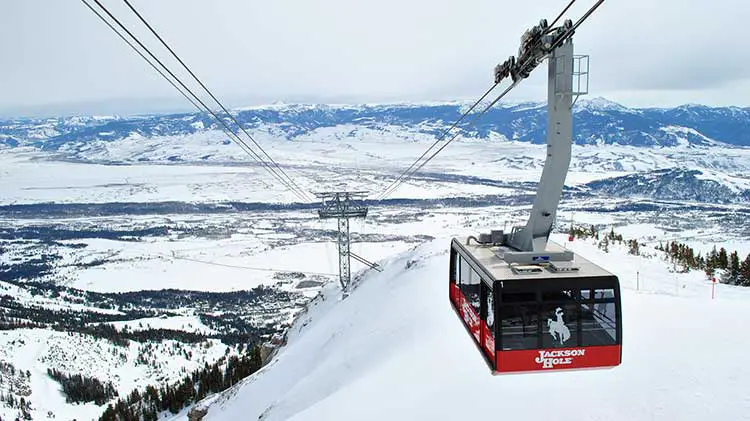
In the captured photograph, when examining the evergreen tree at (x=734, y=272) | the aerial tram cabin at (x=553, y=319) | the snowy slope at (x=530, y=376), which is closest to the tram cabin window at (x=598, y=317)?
the aerial tram cabin at (x=553, y=319)

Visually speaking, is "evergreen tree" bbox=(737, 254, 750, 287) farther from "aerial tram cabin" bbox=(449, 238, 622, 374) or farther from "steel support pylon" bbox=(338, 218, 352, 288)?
"steel support pylon" bbox=(338, 218, 352, 288)

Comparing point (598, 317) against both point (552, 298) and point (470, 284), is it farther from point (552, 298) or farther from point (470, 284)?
point (470, 284)

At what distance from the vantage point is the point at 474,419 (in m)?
11.8

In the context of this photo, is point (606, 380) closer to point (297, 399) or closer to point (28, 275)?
point (297, 399)

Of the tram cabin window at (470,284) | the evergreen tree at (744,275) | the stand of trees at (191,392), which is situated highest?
the tram cabin window at (470,284)

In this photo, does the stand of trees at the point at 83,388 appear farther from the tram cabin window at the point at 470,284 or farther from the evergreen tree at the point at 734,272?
the tram cabin window at the point at 470,284

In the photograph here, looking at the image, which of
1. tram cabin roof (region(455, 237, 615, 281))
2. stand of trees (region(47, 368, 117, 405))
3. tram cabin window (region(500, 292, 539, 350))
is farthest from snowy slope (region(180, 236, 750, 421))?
stand of trees (region(47, 368, 117, 405))

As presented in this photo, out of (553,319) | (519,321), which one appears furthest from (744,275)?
(519,321)

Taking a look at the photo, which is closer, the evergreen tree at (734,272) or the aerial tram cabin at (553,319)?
the aerial tram cabin at (553,319)

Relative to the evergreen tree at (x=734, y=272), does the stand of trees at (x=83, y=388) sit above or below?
below

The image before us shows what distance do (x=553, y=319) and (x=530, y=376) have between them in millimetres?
5259

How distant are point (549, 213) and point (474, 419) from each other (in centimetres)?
487

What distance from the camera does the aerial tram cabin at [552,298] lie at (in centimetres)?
886

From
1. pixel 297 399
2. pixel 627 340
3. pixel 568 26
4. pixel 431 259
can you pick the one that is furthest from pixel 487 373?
pixel 431 259
